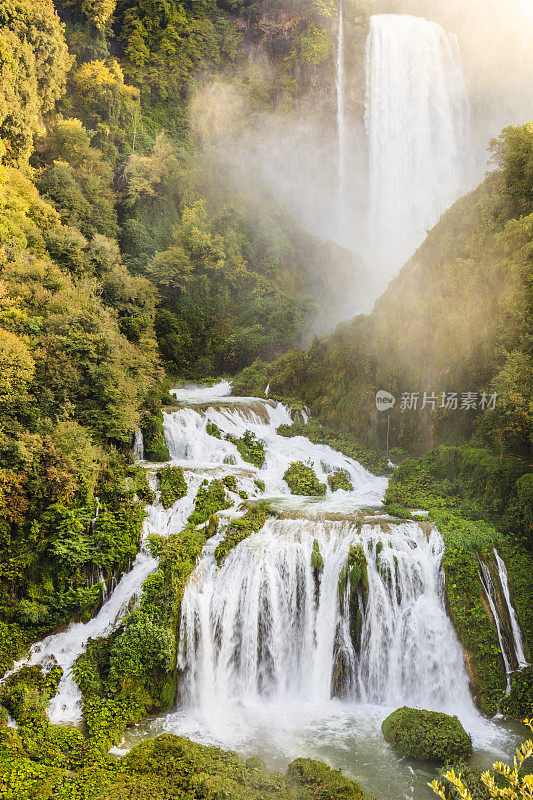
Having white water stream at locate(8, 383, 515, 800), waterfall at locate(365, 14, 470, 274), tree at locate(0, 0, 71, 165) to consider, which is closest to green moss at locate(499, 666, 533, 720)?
white water stream at locate(8, 383, 515, 800)

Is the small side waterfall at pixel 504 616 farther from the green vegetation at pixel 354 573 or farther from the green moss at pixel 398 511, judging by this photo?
the green vegetation at pixel 354 573

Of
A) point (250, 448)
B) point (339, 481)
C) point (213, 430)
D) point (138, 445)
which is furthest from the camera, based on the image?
point (250, 448)

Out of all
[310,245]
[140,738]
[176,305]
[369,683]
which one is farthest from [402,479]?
[310,245]

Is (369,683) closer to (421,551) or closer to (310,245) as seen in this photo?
(421,551)

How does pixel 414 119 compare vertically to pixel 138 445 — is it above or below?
above

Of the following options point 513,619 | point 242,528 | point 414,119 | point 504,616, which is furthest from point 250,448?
point 414,119

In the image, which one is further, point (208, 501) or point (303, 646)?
point (208, 501)

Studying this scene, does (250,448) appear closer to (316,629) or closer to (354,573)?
(354,573)
